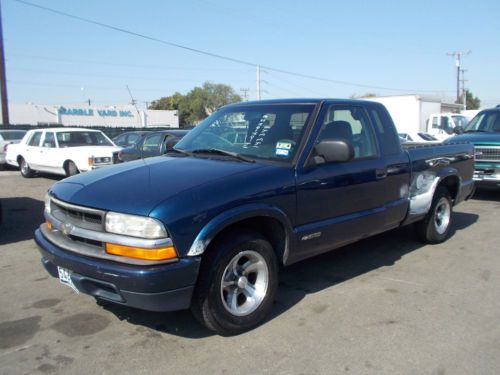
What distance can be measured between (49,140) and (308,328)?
12029mm

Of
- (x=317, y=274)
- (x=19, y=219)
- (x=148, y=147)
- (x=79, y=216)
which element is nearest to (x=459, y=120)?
(x=148, y=147)

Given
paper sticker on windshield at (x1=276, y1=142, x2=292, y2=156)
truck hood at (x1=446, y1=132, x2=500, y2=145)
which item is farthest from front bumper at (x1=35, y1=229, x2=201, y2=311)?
truck hood at (x1=446, y1=132, x2=500, y2=145)

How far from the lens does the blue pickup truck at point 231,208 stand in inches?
123

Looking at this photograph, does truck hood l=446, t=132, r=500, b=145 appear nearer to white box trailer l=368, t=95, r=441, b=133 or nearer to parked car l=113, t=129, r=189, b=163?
parked car l=113, t=129, r=189, b=163

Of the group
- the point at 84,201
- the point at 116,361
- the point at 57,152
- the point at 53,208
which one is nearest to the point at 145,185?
the point at 84,201

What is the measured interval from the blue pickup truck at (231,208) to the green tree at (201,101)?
86133 mm

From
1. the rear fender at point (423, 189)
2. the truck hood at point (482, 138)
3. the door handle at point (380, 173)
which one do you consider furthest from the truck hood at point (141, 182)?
the truck hood at point (482, 138)

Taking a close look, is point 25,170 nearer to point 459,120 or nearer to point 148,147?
point 148,147

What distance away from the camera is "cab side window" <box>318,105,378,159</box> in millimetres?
4461

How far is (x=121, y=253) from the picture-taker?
316 cm

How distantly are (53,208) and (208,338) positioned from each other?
1.66 meters

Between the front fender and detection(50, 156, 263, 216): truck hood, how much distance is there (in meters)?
0.31

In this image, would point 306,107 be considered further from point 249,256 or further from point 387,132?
point 249,256

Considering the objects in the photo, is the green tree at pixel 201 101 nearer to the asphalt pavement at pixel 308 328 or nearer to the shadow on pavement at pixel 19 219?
the shadow on pavement at pixel 19 219
